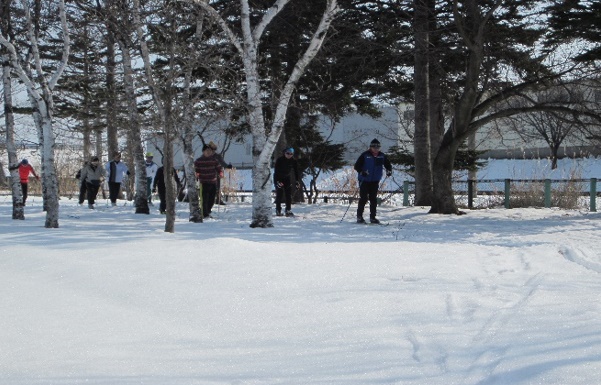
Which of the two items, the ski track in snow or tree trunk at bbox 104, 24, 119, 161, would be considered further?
tree trunk at bbox 104, 24, 119, 161

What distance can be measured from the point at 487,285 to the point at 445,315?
145cm

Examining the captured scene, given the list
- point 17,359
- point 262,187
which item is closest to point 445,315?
point 17,359

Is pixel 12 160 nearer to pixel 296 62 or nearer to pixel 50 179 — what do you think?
pixel 50 179

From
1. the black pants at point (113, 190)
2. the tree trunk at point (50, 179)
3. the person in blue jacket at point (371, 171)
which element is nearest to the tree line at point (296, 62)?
the tree trunk at point (50, 179)

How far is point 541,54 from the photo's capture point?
14.5 m

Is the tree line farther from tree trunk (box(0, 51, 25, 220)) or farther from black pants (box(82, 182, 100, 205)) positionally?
black pants (box(82, 182, 100, 205))

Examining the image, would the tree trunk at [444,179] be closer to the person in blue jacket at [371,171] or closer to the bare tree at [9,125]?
the person in blue jacket at [371,171]

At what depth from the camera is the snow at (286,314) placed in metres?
3.65

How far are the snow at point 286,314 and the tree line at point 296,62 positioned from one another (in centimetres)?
365

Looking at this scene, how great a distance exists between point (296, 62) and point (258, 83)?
4.83 meters

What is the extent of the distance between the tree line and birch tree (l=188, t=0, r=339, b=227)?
0.08 feet

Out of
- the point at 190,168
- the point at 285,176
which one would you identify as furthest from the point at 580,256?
the point at 190,168

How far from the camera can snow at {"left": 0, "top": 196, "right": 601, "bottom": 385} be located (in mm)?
3650

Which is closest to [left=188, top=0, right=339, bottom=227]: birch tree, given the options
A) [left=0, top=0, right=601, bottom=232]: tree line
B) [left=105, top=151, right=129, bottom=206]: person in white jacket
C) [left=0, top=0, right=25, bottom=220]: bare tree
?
[left=0, top=0, right=601, bottom=232]: tree line
